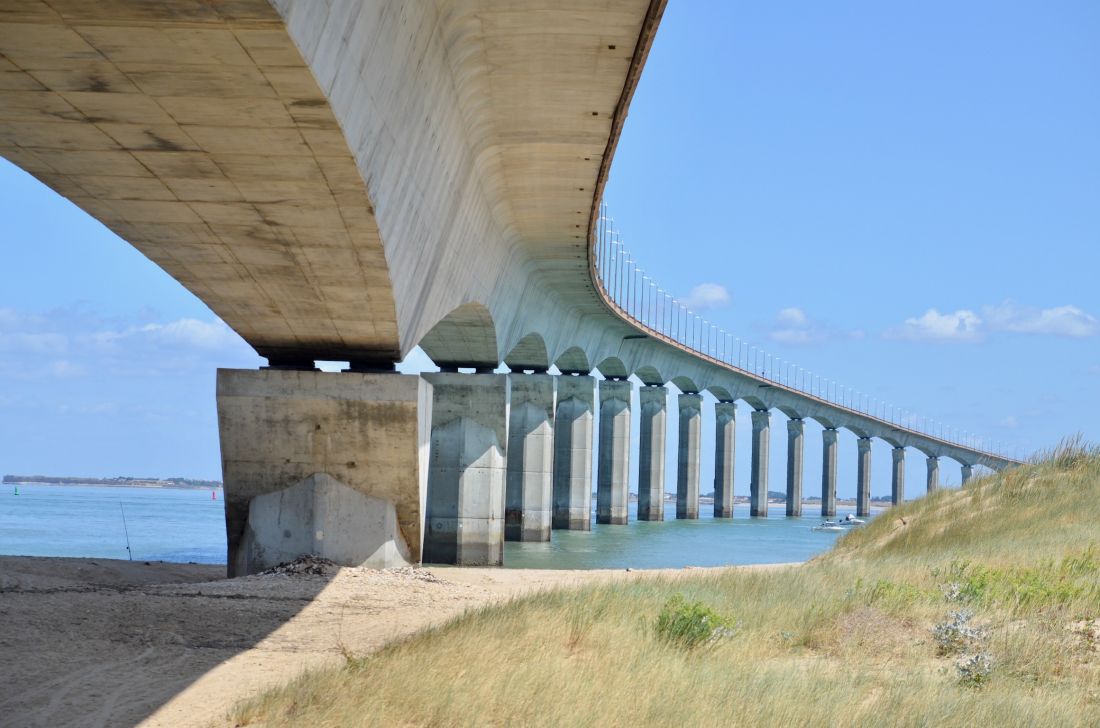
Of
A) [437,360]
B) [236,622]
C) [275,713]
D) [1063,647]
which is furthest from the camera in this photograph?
[437,360]

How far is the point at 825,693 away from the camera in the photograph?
10352 millimetres

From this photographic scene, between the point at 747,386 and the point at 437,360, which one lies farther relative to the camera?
the point at 747,386

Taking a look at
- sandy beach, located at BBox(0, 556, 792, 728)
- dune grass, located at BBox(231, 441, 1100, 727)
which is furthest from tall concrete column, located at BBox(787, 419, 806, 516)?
dune grass, located at BBox(231, 441, 1100, 727)

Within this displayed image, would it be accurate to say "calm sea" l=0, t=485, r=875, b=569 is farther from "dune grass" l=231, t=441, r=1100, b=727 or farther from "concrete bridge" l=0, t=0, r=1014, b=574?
"dune grass" l=231, t=441, r=1100, b=727

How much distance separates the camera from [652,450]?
76938mm

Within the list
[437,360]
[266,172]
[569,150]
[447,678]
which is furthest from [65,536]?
[447,678]

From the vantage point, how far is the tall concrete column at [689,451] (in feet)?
274

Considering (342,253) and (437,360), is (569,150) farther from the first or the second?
(437,360)

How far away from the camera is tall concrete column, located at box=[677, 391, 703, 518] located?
274ft

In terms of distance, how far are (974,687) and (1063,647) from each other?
1.82 metres

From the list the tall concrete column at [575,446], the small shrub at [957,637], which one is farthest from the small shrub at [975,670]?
the tall concrete column at [575,446]

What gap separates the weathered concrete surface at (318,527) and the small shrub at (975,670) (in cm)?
1358

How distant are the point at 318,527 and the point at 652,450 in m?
55.0

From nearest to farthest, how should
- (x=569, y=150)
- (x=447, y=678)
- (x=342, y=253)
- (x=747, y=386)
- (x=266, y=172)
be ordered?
(x=447, y=678), (x=266, y=172), (x=342, y=253), (x=569, y=150), (x=747, y=386)
